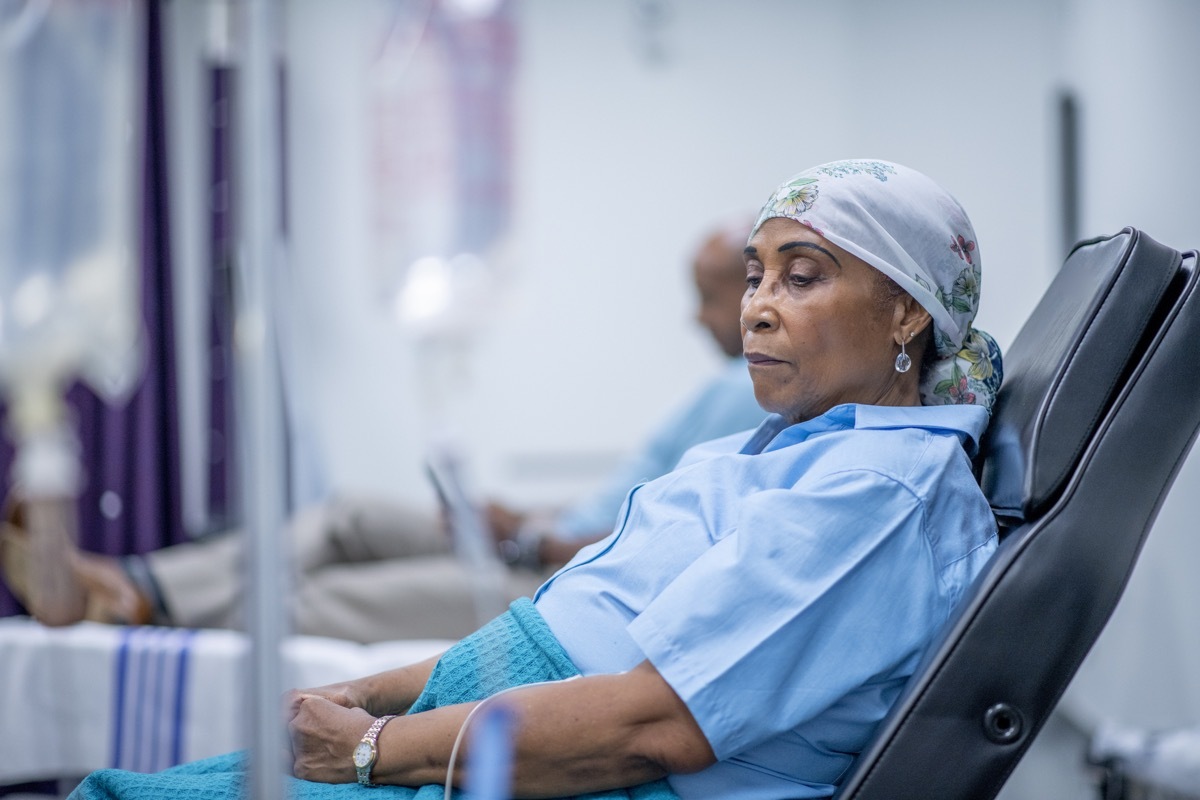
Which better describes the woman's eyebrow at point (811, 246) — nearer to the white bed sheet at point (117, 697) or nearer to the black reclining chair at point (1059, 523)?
the black reclining chair at point (1059, 523)

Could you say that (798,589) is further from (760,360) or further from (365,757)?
(365,757)

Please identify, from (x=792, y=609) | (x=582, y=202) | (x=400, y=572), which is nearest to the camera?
(x=792, y=609)

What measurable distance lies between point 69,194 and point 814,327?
8.81 feet

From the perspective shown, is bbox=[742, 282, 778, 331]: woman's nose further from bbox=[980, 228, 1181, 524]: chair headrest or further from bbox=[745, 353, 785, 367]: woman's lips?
bbox=[980, 228, 1181, 524]: chair headrest

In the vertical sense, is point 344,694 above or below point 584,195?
below

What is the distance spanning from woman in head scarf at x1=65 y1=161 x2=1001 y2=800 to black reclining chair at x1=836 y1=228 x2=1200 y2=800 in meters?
0.05

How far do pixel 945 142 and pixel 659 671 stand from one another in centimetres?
234

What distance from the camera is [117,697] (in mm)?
1795

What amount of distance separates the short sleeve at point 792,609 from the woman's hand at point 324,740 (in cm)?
29

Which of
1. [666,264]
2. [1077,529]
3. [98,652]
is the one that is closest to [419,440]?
[666,264]

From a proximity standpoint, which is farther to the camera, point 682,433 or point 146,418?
point 146,418

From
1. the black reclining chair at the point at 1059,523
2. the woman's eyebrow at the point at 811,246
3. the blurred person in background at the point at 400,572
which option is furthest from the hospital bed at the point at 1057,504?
the blurred person in background at the point at 400,572

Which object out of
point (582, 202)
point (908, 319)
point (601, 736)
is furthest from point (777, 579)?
point (582, 202)

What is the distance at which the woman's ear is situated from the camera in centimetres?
105
